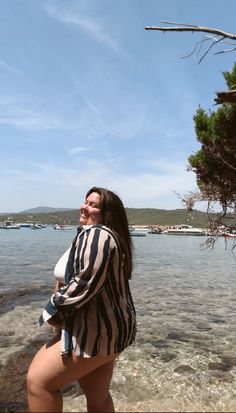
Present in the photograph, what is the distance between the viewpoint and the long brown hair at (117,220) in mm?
3049

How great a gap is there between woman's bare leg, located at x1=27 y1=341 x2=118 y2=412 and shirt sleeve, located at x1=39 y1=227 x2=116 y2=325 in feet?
1.04

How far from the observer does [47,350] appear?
286cm

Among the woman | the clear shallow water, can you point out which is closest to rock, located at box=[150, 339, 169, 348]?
the clear shallow water

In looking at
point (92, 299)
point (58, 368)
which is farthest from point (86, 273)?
point (58, 368)

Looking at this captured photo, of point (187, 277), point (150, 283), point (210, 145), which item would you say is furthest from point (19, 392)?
point (187, 277)

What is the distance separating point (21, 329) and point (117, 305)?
8071 millimetres

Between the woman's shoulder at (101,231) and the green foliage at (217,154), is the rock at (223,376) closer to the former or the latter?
the green foliage at (217,154)

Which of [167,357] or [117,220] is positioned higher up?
[117,220]

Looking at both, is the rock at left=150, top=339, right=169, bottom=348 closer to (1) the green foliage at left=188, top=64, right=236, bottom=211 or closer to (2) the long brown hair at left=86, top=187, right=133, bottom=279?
(1) the green foliage at left=188, top=64, right=236, bottom=211

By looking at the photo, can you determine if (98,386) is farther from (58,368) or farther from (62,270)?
(62,270)

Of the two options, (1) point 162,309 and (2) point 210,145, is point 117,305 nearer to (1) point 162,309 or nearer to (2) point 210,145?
(2) point 210,145

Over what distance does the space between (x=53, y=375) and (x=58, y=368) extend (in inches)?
2.6

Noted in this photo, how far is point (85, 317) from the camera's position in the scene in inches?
108

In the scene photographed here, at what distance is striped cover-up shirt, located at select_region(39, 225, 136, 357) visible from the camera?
105 inches
